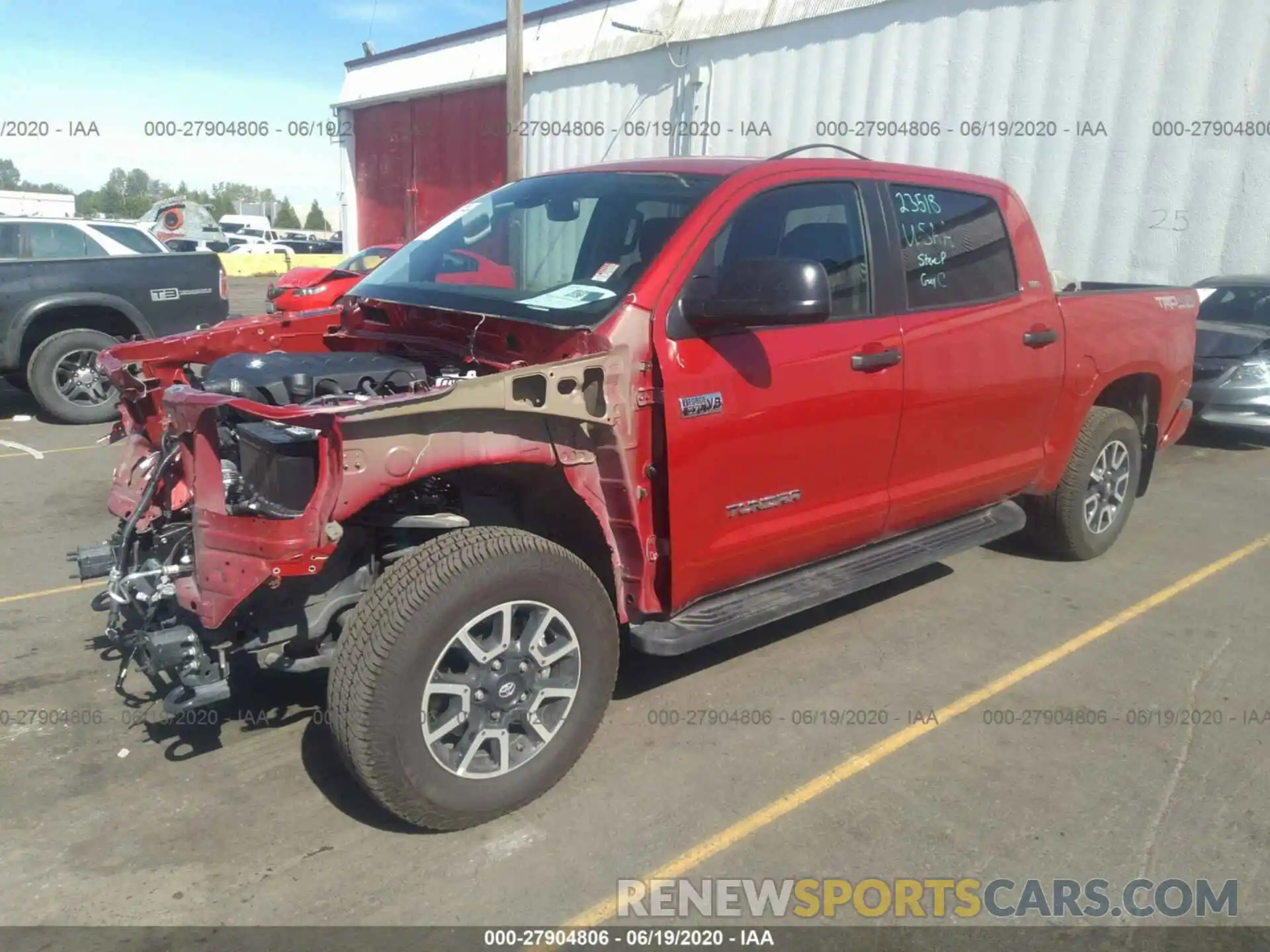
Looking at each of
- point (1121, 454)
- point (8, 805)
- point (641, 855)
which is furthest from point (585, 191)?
point (1121, 454)

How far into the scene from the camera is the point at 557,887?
2795mm

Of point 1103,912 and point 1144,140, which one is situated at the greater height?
point 1144,140

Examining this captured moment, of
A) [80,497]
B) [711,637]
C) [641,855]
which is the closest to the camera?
[641,855]

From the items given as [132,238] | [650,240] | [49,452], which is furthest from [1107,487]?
[132,238]

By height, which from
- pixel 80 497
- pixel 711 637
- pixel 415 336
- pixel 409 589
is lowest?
pixel 80 497

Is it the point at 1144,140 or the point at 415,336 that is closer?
the point at 415,336

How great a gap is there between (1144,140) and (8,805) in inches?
467

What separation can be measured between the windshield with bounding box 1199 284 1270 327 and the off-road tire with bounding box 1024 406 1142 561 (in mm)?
4944

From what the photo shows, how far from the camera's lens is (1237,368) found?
29.4ft

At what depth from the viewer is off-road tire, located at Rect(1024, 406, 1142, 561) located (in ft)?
17.3

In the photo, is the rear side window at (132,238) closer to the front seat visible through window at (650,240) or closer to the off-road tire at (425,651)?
the front seat visible through window at (650,240)

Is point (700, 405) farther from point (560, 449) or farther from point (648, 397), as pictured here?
point (560, 449)

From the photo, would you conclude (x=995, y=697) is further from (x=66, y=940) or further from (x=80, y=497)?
(x=80, y=497)

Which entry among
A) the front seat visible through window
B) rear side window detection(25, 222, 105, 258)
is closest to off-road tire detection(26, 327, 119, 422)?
rear side window detection(25, 222, 105, 258)
